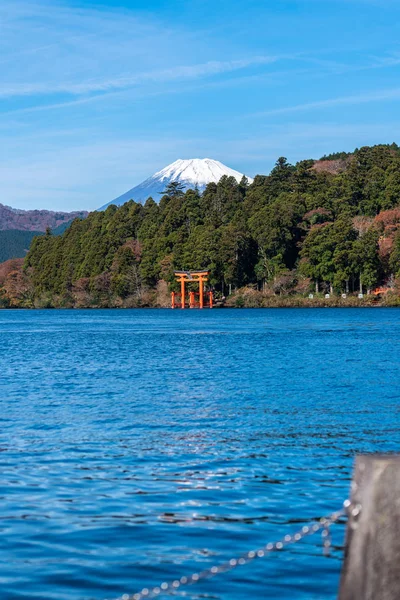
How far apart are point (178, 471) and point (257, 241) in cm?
7963

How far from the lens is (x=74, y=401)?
57.7ft

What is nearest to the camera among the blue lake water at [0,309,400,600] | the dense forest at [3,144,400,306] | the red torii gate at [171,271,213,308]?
the blue lake water at [0,309,400,600]

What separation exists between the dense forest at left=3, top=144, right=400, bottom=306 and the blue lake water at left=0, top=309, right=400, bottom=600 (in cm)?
5761

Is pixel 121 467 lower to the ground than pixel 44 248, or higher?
lower

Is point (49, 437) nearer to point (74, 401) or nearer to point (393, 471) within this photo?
point (74, 401)

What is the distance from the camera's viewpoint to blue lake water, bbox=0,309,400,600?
273 inches

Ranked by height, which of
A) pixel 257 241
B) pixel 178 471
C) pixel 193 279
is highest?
pixel 257 241

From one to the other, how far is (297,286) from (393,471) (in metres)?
82.9

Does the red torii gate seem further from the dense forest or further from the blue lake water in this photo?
the blue lake water

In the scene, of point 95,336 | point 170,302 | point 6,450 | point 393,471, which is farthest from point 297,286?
point 393,471

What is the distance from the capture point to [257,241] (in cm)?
8938

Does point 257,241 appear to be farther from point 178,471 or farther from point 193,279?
point 178,471

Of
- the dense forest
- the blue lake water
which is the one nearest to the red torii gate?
the dense forest

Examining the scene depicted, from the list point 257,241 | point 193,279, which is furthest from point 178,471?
point 257,241
